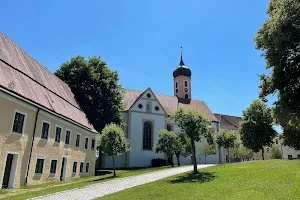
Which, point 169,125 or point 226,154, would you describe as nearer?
point 169,125

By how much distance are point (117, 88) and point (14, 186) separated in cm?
2334

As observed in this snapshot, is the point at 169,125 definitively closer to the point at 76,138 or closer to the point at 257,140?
the point at 257,140

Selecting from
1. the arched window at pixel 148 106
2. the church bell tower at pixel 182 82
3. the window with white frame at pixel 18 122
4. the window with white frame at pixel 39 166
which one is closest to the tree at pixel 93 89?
the arched window at pixel 148 106

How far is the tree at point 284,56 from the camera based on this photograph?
1046cm

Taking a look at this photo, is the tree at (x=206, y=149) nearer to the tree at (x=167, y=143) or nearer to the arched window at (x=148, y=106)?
the tree at (x=167, y=143)

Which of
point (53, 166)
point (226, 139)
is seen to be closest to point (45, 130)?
point (53, 166)

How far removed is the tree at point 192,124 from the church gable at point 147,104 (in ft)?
76.9

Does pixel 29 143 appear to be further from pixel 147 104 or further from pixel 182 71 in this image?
pixel 182 71

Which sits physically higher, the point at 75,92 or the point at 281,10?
the point at 75,92

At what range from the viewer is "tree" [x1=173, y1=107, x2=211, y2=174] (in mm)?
23578

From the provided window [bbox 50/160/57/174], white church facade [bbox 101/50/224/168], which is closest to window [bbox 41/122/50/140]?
window [bbox 50/160/57/174]

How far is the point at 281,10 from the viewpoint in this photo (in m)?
10.8

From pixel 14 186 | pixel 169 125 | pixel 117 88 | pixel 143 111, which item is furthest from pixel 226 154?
pixel 14 186

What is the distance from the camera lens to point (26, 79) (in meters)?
19.0
